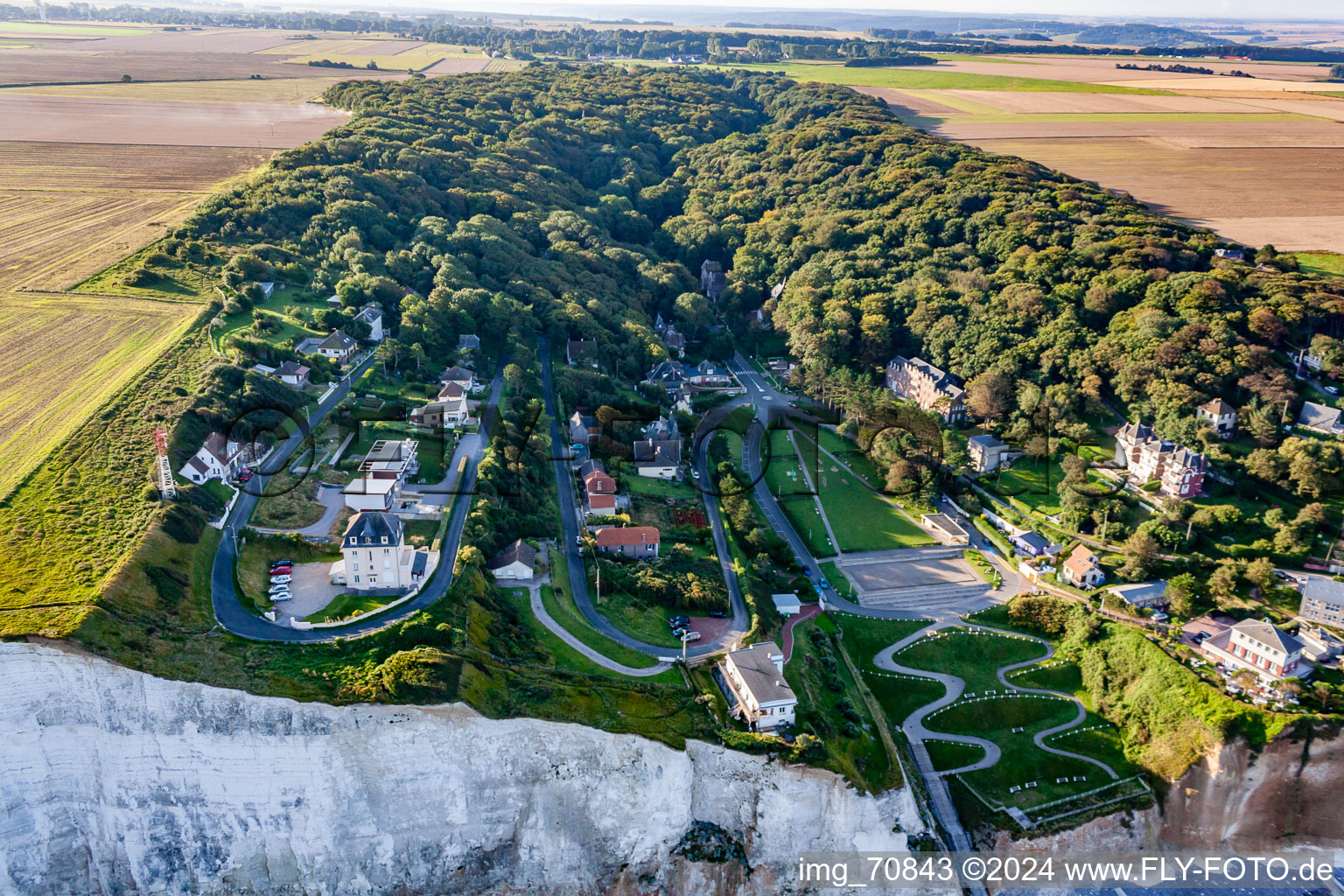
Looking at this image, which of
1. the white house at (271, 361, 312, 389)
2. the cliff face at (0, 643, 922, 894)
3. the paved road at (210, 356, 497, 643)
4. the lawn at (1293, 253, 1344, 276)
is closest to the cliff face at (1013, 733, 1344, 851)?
the cliff face at (0, 643, 922, 894)

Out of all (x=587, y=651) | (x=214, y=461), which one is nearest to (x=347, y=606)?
(x=587, y=651)

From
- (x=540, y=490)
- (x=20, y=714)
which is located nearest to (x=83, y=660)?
(x=20, y=714)

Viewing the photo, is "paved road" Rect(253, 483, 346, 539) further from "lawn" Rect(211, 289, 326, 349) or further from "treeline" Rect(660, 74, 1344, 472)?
"treeline" Rect(660, 74, 1344, 472)

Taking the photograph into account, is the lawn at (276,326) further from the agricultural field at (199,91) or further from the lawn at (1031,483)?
the agricultural field at (199,91)

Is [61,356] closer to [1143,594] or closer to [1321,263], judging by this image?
[1143,594]

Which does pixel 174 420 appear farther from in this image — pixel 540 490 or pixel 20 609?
pixel 540 490

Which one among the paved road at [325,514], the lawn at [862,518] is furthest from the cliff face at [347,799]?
the lawn at [862,518]
